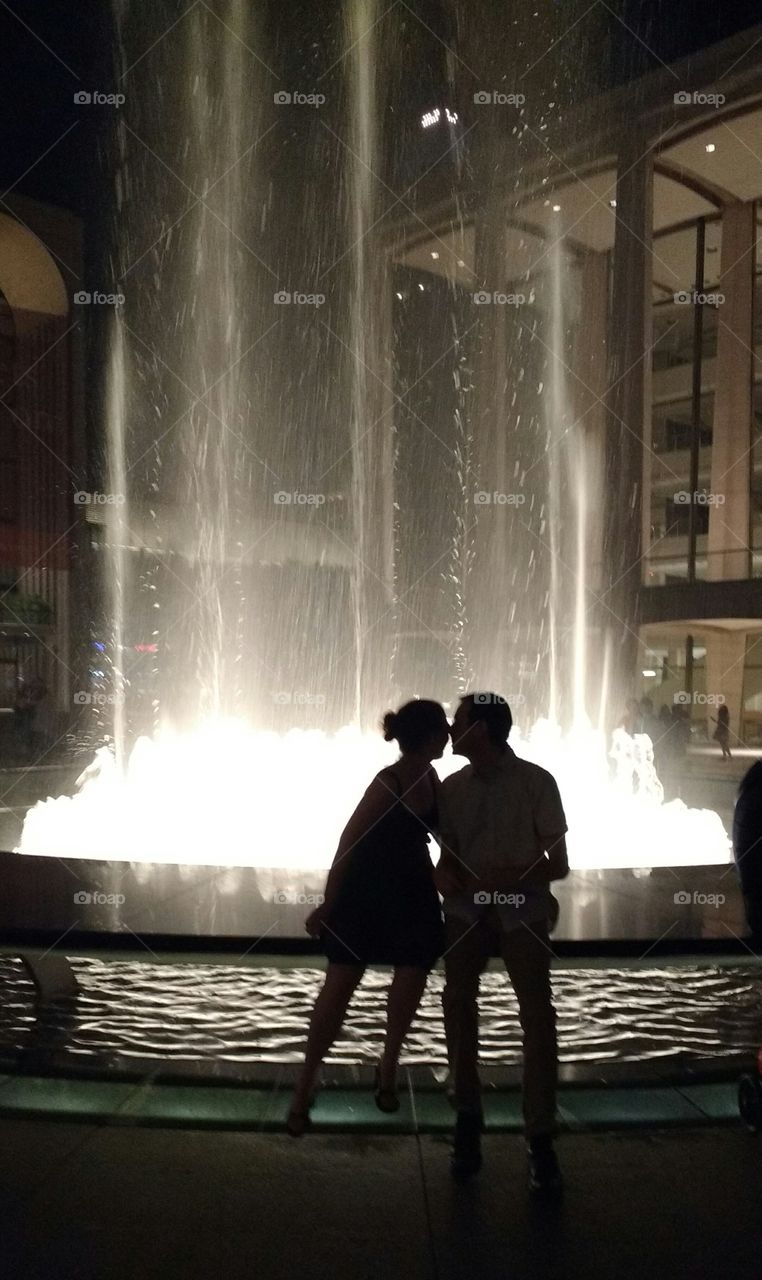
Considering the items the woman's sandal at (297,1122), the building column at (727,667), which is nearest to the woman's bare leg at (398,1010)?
the woman's sandal at (297,1122)

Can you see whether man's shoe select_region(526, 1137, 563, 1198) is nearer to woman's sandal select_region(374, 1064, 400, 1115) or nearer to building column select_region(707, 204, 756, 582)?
woman's sandal select_region(374, 1064, 400, 1115)

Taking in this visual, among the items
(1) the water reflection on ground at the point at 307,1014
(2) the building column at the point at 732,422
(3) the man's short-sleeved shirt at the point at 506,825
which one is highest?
(2) the building column at the point at 732,422

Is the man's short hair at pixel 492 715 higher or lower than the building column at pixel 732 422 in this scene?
lower

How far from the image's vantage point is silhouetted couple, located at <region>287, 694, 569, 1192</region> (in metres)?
3.05

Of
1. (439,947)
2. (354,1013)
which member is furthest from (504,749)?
(354,1013)

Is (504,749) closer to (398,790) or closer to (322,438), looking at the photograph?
(398,790)

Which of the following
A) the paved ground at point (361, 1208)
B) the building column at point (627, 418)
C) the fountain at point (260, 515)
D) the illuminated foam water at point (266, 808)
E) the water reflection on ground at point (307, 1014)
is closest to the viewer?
the paved ground at point (361, 1208)

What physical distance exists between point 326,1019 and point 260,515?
48.5ft

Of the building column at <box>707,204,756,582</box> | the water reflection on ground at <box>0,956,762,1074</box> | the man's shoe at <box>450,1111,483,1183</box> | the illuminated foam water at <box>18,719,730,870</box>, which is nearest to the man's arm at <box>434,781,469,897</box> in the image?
the man's shoe at <box>450,1111,483,1183</box>

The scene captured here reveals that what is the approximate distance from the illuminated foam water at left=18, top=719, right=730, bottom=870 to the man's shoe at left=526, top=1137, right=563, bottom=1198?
3.32 metres

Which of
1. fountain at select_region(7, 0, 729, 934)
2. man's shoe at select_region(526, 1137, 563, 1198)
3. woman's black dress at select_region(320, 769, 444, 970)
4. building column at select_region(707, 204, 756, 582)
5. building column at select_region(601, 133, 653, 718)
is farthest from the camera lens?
building column at select_region(707, 204, 756, 582)

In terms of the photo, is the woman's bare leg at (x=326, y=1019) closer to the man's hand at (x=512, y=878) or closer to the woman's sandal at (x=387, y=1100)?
the woman's sandal at (x=387, y=1100)

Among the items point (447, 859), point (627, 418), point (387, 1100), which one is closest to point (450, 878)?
point (447, 859)

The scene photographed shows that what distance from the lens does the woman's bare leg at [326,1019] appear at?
3205mm
